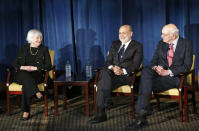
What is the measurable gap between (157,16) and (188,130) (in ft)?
7.21

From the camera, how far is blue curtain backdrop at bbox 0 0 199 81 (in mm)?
5562

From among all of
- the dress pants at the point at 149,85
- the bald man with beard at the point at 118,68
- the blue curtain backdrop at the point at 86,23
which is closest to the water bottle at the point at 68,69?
the blue curtain backdrop at the point at 86,23

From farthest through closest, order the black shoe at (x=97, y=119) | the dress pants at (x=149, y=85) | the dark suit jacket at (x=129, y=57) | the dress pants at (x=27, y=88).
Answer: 1. the dark suit jacket at (x=129, y=57)
2. the dress pants at (x=27, y=88)
3. the black shoe at (x=97, y=119)
4. the dress pants at (x=149, y=85)

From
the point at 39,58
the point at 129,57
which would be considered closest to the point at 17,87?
the point at 39,58

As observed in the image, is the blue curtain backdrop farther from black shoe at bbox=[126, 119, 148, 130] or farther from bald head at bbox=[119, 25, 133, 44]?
black shoe at bbox=[126, 119, 148, 130]

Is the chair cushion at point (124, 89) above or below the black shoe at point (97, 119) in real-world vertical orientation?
above

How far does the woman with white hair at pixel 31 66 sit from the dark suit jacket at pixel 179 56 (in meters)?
1.58

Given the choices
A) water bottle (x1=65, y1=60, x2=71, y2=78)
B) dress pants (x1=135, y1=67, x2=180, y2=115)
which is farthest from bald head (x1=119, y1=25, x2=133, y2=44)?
water bottle (x1=65, y1=60, x2=71, y2=78)

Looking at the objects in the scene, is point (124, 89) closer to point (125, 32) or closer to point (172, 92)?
point (172, 92)

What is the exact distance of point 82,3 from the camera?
5.80m

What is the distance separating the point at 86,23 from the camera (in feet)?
19.1

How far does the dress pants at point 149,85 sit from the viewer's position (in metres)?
4.28

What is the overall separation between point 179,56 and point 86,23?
1.90 metres

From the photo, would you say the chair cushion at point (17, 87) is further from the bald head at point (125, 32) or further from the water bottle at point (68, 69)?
the bald head at point (125, 32)
